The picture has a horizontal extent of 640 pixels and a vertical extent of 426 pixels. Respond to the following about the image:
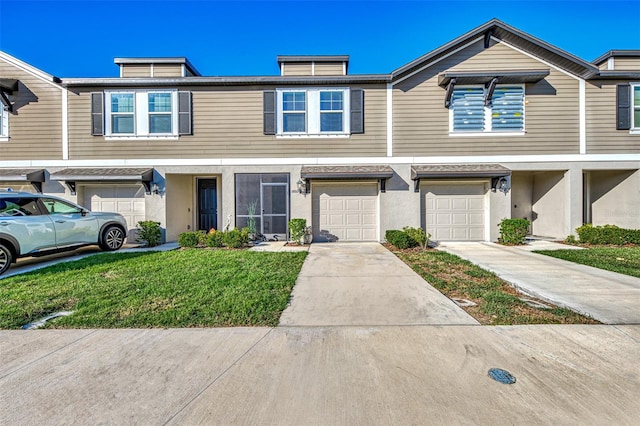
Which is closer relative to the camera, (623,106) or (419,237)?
(419,237)

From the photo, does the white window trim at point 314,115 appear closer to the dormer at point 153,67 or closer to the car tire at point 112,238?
the dormer at point 153,67

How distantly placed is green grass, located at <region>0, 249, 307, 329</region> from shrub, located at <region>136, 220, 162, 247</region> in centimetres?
210

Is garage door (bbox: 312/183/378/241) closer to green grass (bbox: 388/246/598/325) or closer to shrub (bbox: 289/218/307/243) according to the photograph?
shrub (bbox: 289/218/307/243)

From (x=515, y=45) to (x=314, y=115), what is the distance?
7.48m

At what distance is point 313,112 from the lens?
10.2 m

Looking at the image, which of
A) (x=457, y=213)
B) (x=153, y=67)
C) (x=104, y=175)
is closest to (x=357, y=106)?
(x=457, y=213)

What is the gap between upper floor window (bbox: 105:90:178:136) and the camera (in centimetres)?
1013

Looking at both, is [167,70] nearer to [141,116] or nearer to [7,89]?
[141,116]

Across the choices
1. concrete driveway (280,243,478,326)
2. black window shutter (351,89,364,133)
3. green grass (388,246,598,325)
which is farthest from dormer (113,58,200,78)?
green grass (388,246,598,325)

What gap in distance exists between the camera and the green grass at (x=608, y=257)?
6.31 metres

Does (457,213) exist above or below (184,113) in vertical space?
below

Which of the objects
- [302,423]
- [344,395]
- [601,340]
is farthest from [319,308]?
[601,340]

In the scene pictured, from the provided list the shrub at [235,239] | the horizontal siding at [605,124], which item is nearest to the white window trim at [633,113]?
the horizontal siding at [605,124]

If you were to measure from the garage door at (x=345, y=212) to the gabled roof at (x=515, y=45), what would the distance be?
421 cm
